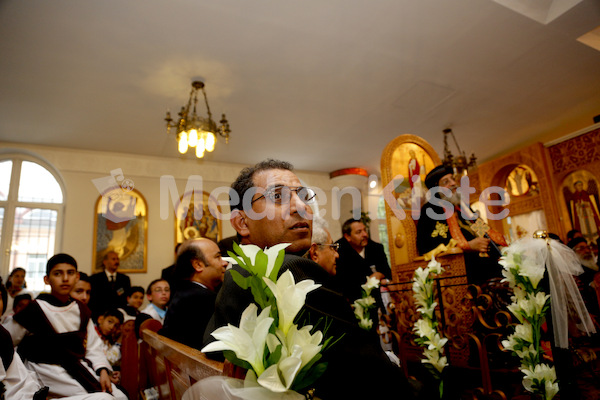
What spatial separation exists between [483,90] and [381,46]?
2746 mm

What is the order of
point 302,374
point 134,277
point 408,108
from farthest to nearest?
point 134,277 → point 408,108 → point 302,374

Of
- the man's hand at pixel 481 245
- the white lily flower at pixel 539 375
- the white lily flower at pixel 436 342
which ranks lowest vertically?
the white lily flower at pixel 539 375

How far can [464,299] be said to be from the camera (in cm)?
369

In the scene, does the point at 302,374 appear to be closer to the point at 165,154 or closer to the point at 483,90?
the point at 483,90

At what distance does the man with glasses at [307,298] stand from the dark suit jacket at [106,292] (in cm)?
673

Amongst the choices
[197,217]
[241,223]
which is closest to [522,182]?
[197,217]

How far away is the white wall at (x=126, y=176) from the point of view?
857 centimetres

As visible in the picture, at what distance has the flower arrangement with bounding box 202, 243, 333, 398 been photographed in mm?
750

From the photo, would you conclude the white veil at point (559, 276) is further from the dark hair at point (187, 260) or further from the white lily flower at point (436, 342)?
the dark hair at point (187, 260)

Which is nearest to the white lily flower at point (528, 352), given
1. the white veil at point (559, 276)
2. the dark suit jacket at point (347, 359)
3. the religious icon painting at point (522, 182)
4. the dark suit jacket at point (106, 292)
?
the white veil at point (559, 276)

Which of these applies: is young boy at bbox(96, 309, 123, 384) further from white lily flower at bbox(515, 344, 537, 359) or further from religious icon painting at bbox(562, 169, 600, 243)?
religious icon painting at bbox(562, 169, 600, 243)

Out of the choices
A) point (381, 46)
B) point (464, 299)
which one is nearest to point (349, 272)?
point (464, 299)

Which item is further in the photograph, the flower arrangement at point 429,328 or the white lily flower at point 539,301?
the flower arrangement at point 429,328

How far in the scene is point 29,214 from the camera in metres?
8.66
